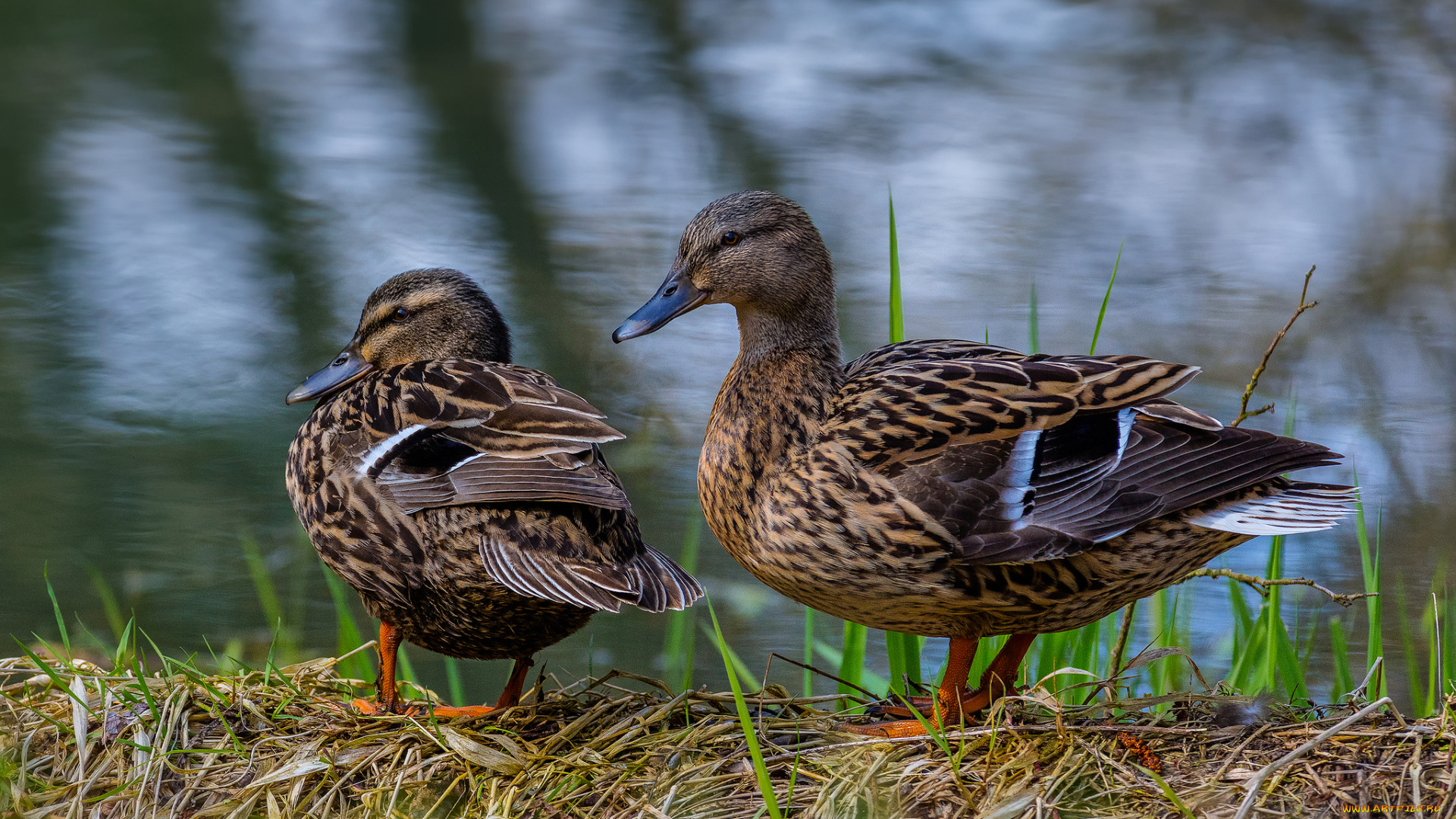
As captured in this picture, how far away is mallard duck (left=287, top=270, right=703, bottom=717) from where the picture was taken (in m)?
3.09

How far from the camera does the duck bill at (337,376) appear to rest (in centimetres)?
410

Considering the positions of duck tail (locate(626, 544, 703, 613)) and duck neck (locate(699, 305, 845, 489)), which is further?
duck neck (locate(699, 305, 845, 489))

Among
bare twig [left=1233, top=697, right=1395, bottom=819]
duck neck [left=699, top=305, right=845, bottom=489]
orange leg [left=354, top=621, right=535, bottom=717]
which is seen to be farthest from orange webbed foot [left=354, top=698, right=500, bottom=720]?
bare twig [left=1233, top=697, right=1395, bottom=819]

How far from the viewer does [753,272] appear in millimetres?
3484

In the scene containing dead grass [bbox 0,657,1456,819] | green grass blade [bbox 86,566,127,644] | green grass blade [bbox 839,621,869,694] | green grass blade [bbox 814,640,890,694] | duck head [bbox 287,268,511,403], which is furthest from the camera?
green grass blade [bbox 86,566,127,644]

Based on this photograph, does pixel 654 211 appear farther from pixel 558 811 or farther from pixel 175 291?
pixel 558 811

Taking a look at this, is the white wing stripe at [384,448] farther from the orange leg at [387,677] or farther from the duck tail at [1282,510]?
the duck tail at [1282,510]

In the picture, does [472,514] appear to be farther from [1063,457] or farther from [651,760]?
[1063,457]

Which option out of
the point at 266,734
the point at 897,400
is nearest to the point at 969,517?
the point at 897,400

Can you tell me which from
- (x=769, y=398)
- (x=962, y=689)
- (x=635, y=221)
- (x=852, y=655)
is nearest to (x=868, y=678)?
(x=852, y=655)

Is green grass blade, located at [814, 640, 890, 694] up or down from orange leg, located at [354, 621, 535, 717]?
down

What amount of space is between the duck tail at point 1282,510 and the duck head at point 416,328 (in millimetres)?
2154

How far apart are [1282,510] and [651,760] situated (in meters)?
1.47

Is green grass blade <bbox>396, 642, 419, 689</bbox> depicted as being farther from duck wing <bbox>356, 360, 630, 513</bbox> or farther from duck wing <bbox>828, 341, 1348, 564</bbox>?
duck wing <bbox>828, 341, 1348, 564</bbox>
